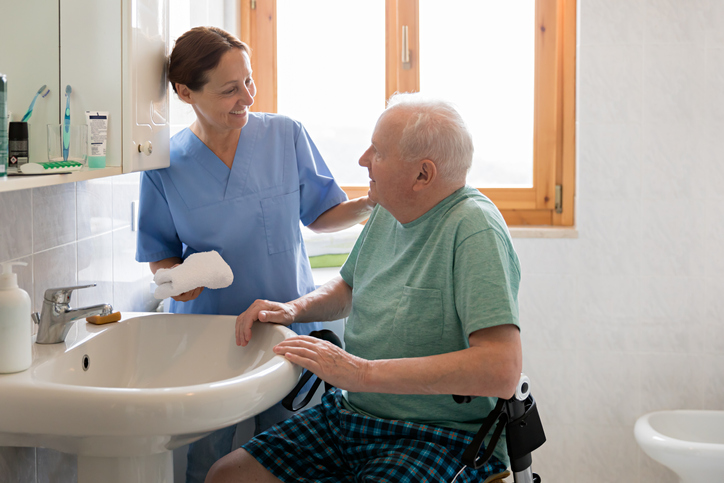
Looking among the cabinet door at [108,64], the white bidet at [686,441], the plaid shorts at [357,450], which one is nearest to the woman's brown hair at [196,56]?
the cabinet door at [108,64]

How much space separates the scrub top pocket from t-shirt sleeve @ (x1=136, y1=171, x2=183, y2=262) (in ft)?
0.81

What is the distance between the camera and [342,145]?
258cm

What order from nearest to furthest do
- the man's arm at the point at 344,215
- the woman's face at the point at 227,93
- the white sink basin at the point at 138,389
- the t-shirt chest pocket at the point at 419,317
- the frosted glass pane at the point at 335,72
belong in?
the white sink basin at the point at 138,389, the t-shirt chest pocket at the point at 419,317, the woman's face at the point at 227,93, the man's arm at the point at 344,215, the frosted glass pane at the point at 335,72

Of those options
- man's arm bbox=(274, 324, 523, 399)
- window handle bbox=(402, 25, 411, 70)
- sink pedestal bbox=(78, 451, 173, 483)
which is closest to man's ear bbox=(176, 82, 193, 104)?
man's arm bbox=(274, 324, 523, 399)

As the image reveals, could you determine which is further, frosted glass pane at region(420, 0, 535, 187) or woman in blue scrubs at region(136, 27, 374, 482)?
frosted glass pane at region(420, 0, 535, 187)

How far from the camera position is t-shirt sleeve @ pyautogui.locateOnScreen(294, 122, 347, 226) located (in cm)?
170

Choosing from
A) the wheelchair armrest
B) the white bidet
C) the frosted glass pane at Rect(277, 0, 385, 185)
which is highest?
the frosted glass pane at Rect(277, 0, 385, 185)

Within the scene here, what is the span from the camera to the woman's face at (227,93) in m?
1.47

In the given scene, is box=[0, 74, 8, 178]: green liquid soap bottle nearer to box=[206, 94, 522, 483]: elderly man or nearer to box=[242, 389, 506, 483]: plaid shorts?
box=[206, 94, 522, 483]: elderly man

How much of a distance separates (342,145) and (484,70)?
0.64 meters

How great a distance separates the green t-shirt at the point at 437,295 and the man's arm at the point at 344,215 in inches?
11.2

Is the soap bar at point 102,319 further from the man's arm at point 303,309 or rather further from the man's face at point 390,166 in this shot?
the man's face at point 390,166

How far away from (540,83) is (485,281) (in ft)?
4.94

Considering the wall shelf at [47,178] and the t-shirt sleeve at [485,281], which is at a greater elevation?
the wall shelf at [47,178]
